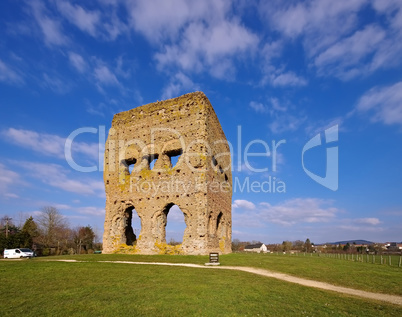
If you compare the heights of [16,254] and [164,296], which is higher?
[164,296]

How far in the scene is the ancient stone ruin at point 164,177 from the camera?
17.6 metres

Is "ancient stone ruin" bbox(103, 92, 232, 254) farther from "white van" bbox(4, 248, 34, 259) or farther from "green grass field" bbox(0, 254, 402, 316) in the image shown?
"green grass field" bbox(0, 254, 402, 316)

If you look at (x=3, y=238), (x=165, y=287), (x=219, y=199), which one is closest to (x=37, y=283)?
(x=165, y=287)

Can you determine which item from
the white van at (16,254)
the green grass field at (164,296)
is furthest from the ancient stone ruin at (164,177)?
the green grass field at (164,296)

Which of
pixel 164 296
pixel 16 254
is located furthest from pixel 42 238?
pixel 164 296

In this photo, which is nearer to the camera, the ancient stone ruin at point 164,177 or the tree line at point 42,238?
the ancient stone ruin at point 164,177

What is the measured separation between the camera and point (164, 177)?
1894 centimetres

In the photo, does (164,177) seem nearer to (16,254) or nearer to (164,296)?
(164,296)

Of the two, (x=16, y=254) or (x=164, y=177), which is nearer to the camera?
(x=164, y=177)

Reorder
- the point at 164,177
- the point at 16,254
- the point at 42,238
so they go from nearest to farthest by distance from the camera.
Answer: the point at 164,177
the point at 16,254
the point at 42,238

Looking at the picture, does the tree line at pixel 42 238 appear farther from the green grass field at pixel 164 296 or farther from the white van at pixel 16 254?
the green grass field at pixel 164 296

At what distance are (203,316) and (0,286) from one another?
5650 mm

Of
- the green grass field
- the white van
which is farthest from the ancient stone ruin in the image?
the green grass field

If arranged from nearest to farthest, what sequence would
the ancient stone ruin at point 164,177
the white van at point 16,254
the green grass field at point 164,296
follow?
the green grass field at point 164,296 < the ancient stone ruin at point 164,177 < the white van at point 16,254
